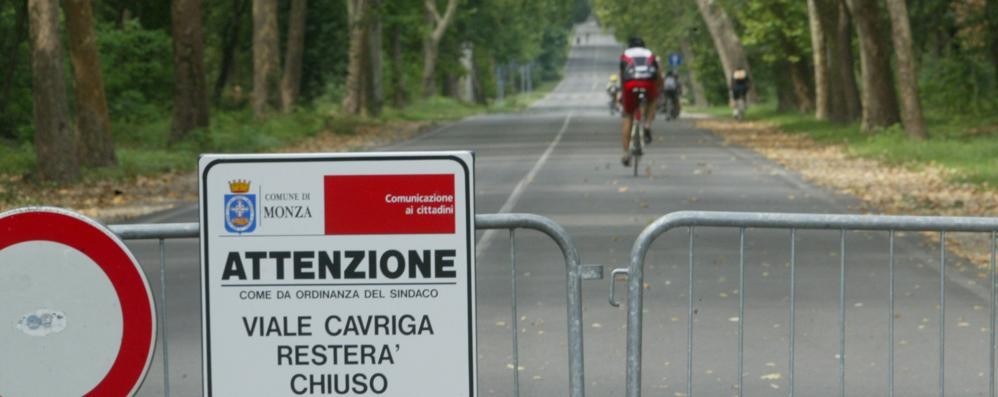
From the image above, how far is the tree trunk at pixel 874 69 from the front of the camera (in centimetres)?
3703

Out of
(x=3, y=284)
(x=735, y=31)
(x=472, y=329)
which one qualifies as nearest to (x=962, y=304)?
(x=472, y=329)

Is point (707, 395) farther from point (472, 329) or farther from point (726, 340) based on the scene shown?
point (472, 329)

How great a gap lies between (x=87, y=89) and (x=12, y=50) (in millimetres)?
8149

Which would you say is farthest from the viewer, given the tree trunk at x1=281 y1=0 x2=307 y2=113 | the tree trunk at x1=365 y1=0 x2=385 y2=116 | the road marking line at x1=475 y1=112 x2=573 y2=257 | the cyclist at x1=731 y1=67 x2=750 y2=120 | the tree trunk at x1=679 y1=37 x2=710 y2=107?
the tree trunk at x1=679 y1=37 x2=710 y2=107

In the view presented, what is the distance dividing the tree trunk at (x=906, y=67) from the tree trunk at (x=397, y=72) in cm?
3719

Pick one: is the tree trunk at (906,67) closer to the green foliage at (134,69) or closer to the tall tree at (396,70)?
the green foliage at (134,69)

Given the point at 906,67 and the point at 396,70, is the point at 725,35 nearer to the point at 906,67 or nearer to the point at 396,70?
the point at 396,70

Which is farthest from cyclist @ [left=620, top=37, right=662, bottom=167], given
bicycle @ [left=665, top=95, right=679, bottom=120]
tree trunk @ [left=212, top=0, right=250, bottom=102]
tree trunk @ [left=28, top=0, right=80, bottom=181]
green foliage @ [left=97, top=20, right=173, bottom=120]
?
bicycle @ [left=665, top=95, right=679, bottom=120]

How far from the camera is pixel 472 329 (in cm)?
569

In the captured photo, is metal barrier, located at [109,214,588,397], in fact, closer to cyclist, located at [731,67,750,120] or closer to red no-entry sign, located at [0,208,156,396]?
red no-entry sign, located at [0,208,156,396]

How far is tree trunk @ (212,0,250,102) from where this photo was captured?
52312 millimetres

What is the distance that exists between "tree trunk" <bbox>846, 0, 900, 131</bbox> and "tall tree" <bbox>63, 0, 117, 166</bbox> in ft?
50.6

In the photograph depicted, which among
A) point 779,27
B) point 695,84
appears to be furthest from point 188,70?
point 695,84

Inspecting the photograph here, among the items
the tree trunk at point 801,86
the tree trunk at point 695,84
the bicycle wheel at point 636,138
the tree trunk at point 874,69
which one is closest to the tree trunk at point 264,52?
the tree trunk at point 874,69
